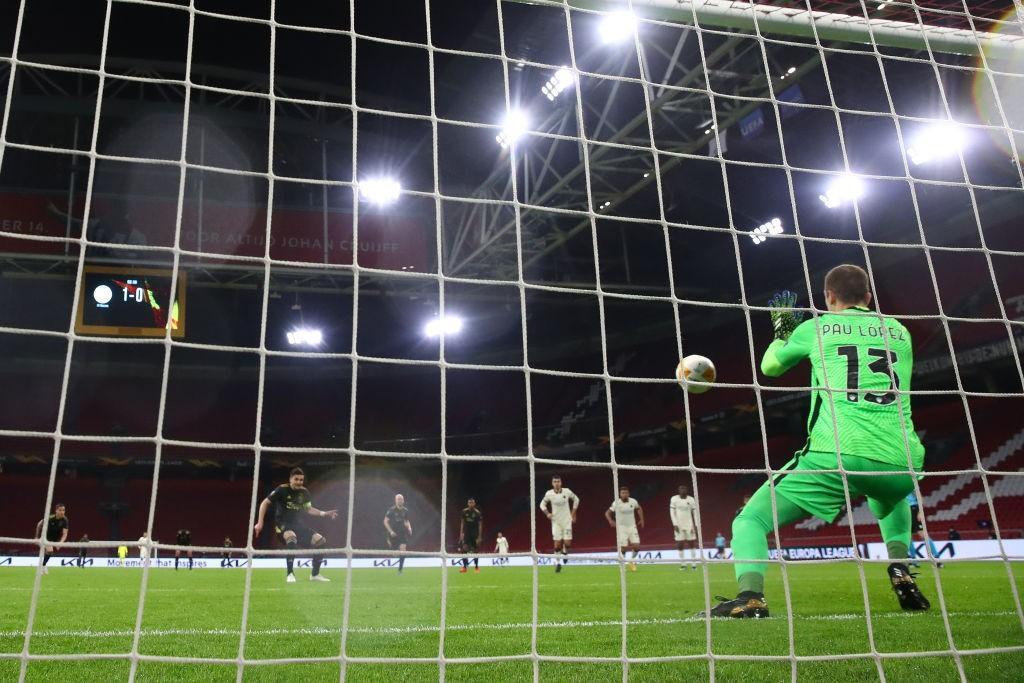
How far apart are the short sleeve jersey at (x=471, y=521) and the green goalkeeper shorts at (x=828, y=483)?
26.6 feet

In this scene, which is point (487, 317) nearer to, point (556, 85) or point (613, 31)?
point (556, 85)

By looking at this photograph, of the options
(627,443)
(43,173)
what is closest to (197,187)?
(43,173)

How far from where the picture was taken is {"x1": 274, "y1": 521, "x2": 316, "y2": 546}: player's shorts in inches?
332

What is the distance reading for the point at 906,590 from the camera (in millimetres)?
4500

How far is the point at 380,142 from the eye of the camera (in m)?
17.0

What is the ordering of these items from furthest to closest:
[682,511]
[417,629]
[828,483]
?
[682,511] < [417,629] < [828,483]

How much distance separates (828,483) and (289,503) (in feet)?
20.5

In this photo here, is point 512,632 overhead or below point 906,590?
below

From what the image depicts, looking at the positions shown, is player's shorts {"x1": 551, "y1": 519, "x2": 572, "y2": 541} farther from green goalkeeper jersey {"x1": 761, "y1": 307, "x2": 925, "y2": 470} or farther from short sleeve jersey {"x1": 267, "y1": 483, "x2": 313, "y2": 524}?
green goalkeeper jersey {"x1": 761, "y1": 307, "x2": 925, "y2": 470}

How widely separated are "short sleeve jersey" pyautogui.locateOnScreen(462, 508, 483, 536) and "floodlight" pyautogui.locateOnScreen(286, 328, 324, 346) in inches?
448

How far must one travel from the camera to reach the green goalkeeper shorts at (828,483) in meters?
3.78

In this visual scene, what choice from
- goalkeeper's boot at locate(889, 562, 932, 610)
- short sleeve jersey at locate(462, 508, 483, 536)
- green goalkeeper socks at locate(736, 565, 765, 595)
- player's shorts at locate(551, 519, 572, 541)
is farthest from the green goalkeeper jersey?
short sleeve jersey at locate(462, 508, 483, 536)

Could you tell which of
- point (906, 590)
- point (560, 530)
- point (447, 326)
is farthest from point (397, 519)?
point (447, 326)

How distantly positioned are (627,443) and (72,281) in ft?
45.5
